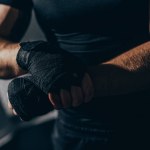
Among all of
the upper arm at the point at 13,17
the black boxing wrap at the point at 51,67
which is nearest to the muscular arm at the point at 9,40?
the upper arm at the point at 13,17

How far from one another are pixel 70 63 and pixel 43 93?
0.13m

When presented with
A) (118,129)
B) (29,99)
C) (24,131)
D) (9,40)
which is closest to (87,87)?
(29,99)

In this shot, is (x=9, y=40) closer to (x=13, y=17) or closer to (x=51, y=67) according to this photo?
(x=13, y=17)

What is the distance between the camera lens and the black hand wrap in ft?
3.96

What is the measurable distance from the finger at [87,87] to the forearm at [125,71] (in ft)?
0.34

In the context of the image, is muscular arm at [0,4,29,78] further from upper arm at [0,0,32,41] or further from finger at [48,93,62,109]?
finger at [48,93,62,109]

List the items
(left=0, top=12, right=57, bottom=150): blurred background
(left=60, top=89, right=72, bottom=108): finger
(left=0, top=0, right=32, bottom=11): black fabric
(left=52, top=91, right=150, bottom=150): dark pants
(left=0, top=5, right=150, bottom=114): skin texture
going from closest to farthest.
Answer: (left=60, top=89, right=72, bottom=108): finger → (left=0, top=5, right=150, bottom=114): skin texture → (left=52, top=91, right=150, bottom=150): dark pants → (left=0, top=0, right=32, bottom=11): black fabric → (left=0, top=12, right=57, bottom=150): blurred background

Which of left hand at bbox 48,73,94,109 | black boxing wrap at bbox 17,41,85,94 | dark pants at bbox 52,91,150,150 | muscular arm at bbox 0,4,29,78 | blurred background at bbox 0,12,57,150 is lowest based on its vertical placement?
blurred background at bbox 0,12,57,150

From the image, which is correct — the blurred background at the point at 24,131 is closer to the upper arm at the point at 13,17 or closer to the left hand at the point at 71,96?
the upper arm at the point at 13,17

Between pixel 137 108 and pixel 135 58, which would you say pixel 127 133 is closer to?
pixel 137 108

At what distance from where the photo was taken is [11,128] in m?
2.92

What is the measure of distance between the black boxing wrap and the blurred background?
5.40ft

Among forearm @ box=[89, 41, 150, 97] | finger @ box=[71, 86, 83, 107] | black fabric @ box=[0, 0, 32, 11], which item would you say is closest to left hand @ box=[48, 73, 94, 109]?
finger @ box=[71, 86, 83, 107]

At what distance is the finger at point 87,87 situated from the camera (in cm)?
115
